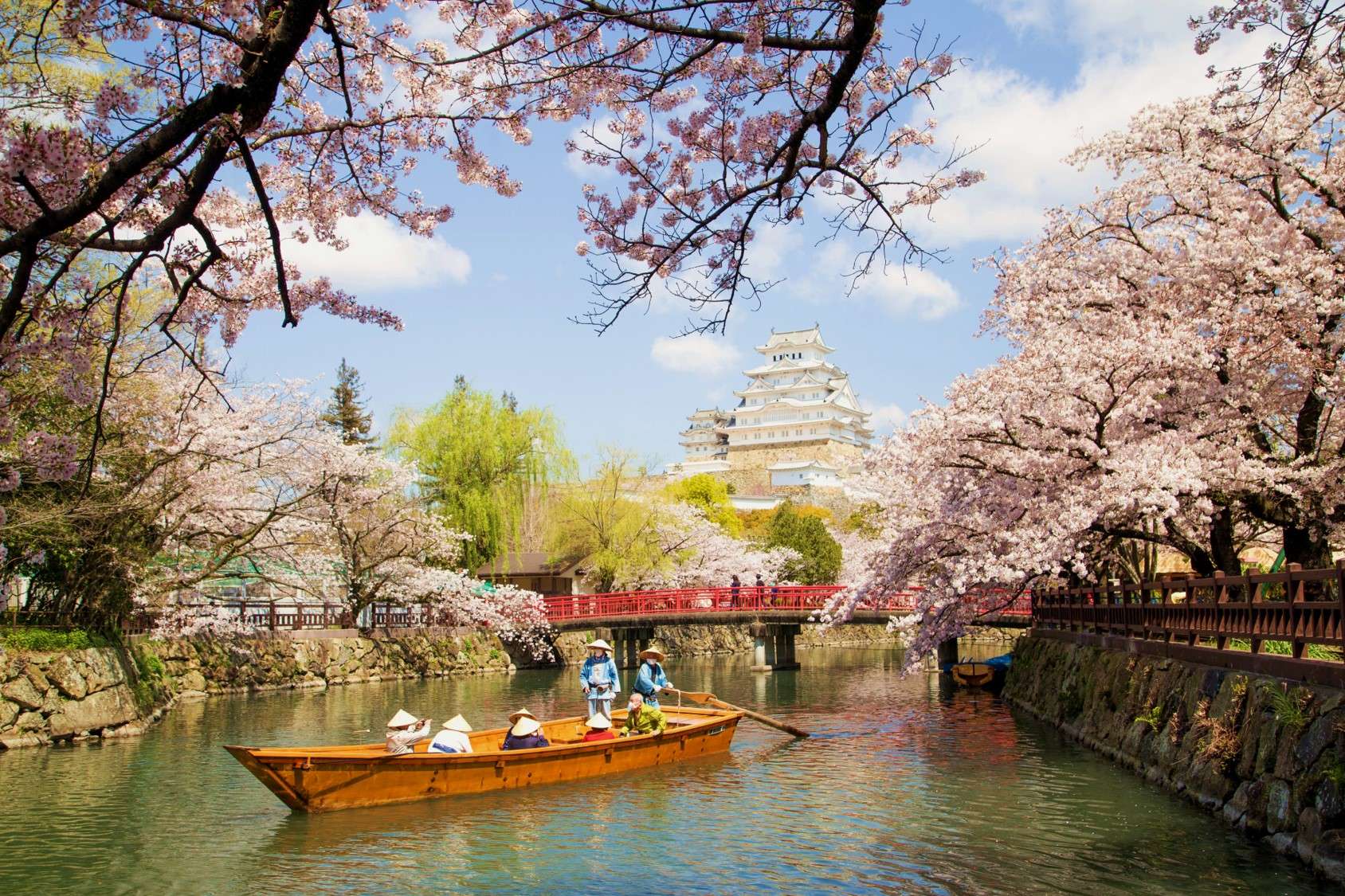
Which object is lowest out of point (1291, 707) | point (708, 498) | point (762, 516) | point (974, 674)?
point (974, 674)

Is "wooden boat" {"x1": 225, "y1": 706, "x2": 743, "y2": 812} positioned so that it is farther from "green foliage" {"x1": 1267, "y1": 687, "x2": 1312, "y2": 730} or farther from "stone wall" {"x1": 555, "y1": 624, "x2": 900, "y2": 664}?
"stone wall" {"x1": 555, "y1": 624, "x2": 900, "y2": 664}

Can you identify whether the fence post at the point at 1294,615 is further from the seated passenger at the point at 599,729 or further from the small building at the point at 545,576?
the small building at the point at 545,576

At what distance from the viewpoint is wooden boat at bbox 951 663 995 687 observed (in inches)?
1090

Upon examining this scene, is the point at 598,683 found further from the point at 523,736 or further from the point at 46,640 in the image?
the point at 46,640

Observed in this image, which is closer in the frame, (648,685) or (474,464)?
(648,685)

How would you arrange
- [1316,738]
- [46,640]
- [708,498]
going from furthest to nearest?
[708,498]
[46,640]
[1316,738]

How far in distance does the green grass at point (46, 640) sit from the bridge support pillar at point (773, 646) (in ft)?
70.4

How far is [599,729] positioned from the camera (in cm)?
1515

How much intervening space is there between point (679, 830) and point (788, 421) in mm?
81192

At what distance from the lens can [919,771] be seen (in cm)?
1505

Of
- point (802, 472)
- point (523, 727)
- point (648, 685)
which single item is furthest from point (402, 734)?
point (802, 472)

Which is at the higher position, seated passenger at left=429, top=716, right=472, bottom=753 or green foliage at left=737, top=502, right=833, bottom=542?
green foliage at left=737, top=502, right=833, bottom=542

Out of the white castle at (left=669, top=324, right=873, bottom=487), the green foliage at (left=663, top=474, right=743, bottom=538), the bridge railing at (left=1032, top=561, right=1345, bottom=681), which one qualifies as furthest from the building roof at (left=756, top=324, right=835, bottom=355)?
the bridge railing at (left=1032, top=561, right=1345, bottom=681)

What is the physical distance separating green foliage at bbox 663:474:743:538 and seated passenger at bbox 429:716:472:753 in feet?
121
